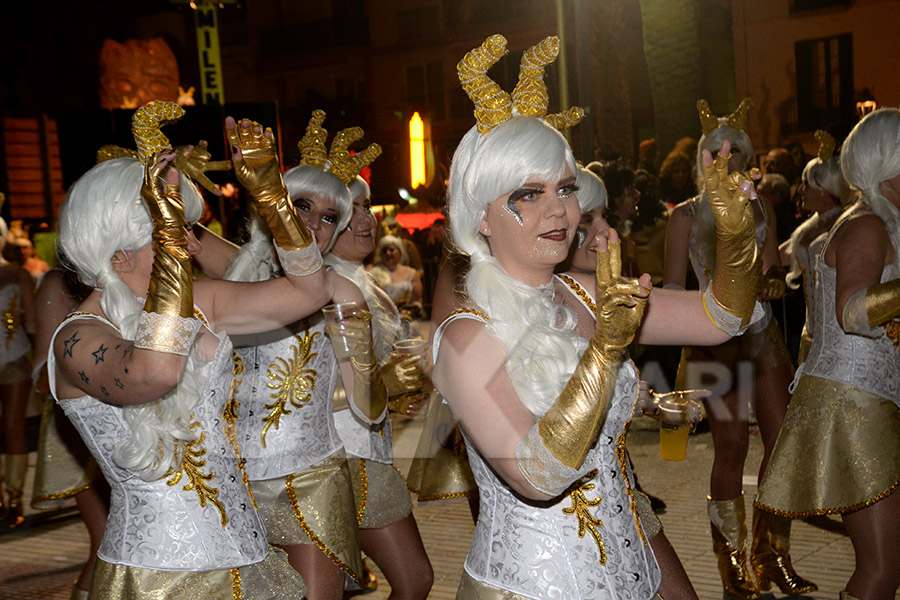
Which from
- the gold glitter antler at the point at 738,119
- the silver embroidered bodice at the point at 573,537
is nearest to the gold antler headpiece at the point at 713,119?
the gold glitter antler at the point at 738,119

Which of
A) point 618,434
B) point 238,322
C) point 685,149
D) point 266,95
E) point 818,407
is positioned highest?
point 266,95

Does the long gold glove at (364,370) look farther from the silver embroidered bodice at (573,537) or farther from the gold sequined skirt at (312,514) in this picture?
the silver embroidered bodice at (573,537)

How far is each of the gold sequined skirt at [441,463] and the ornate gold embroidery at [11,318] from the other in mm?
4031

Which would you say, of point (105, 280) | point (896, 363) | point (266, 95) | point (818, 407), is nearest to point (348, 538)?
point (105, 280)

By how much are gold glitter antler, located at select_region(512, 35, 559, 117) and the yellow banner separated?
9.25 metres

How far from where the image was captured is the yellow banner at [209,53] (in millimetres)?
10867

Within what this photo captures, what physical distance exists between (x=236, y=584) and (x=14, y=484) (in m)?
4.60

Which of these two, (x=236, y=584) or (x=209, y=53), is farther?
(x=209, y=53)

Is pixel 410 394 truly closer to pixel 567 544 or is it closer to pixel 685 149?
pixel 567 544

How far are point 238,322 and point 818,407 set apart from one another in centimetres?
217

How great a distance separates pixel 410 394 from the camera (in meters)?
3.50

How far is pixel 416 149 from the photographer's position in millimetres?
12984

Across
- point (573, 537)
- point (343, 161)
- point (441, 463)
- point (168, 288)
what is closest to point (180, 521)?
point (168, 288)

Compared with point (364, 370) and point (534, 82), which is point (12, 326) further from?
point (534, 82)
